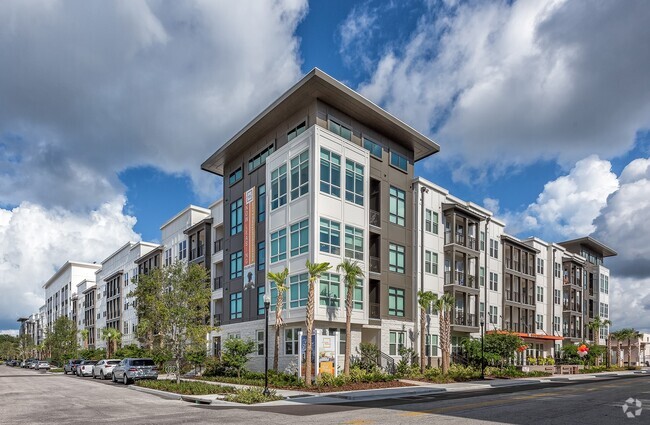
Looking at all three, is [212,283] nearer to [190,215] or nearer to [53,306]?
[190,215]

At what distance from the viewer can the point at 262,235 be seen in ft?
128

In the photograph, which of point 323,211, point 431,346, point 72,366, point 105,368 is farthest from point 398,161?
point 72,366

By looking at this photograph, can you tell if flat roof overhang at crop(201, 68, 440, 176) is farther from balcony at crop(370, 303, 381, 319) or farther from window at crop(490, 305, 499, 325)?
window at crop(490, 305, 499, 325)

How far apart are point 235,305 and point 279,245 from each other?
8813mm

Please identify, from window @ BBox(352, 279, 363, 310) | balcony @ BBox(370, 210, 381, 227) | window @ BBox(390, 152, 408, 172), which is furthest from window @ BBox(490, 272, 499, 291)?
window @ BBox(352, 279, 363, 310)

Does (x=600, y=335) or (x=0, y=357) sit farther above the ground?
(x=600, y=335)

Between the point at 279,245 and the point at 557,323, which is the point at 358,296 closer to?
the point at 279,245

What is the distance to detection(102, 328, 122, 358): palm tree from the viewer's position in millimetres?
72188

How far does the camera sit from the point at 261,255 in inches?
1539

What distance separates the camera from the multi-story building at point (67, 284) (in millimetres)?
110438

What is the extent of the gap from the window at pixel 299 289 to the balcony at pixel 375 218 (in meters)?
7.44

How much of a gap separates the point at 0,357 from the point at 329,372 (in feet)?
544

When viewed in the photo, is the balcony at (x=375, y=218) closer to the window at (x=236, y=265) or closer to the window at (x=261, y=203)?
the window at (x=261, y=203)

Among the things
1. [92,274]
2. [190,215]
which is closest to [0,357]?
[92,274]
